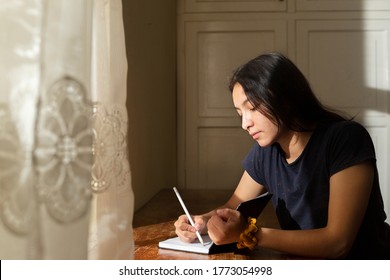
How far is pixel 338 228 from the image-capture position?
926mm

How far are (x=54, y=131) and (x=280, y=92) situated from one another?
54 cm

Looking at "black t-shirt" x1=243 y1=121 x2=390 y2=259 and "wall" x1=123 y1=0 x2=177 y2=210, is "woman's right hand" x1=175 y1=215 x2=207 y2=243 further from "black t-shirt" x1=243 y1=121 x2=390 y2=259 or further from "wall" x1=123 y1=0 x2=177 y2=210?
"wall" x1=123 y1=0 x2=177 y2=210

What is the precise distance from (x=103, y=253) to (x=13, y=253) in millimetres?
170

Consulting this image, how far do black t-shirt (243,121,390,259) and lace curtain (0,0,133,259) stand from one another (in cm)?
48

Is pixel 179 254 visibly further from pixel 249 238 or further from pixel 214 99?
pixel 214 99

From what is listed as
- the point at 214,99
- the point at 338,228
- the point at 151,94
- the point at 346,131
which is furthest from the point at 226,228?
the point at 214,99

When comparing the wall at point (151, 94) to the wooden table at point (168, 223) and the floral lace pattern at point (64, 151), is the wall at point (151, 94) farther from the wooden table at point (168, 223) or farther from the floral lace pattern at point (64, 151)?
the floral lace pattern at point (64, 151)

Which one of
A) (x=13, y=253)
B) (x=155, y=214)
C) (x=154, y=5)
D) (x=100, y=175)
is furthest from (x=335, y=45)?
(x=13, y=253)

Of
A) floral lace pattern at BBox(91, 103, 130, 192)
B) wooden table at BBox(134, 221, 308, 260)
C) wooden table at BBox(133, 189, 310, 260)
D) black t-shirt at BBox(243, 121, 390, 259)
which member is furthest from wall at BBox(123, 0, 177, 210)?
floral lace pattern at BBox(91, 103, 130, 192)

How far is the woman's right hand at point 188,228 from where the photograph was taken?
1.00m

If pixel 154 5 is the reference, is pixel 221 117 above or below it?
below

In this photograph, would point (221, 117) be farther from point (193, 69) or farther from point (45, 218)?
point (45, 218)

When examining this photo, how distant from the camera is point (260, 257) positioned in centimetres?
93

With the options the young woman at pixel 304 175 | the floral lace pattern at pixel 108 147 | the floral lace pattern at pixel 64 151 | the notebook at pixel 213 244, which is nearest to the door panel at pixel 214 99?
the young woman at pixel 304 175
